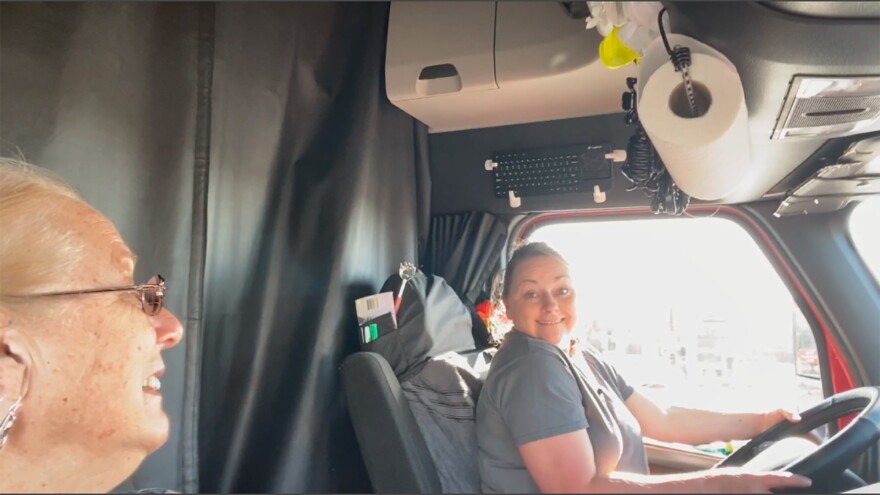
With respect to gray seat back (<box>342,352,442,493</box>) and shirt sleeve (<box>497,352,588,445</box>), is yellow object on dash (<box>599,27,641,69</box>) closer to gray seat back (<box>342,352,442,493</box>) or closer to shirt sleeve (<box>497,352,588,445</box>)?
shirt sleeve (<box>497,352,588,445</box>)

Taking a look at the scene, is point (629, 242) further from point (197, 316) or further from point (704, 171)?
point (197, 316)

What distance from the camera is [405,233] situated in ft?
5.88

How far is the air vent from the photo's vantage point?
76cm

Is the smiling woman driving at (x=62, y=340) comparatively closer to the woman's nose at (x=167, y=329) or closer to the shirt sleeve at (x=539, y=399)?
the woman's nose at (x=167, y=329)

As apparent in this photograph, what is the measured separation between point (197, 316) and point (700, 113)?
3.09 feet

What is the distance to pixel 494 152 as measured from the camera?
178cm

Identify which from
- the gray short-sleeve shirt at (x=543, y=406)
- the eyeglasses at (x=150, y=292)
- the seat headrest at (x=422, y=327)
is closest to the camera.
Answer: the eyeglasses at (x=150, y=292)

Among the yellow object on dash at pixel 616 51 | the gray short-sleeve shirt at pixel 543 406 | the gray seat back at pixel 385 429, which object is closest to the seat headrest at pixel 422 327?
the gray seat back at pixel 385 429

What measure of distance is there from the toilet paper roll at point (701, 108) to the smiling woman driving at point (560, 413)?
1.32ft

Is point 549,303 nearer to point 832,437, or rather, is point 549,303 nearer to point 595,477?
point 595,477

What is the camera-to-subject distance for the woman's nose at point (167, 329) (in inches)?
35.0

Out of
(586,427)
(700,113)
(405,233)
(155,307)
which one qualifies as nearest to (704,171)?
(700,113)

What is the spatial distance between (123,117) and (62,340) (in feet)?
1.50

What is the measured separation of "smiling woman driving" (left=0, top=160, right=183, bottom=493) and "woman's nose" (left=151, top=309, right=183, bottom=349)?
0.05 m
